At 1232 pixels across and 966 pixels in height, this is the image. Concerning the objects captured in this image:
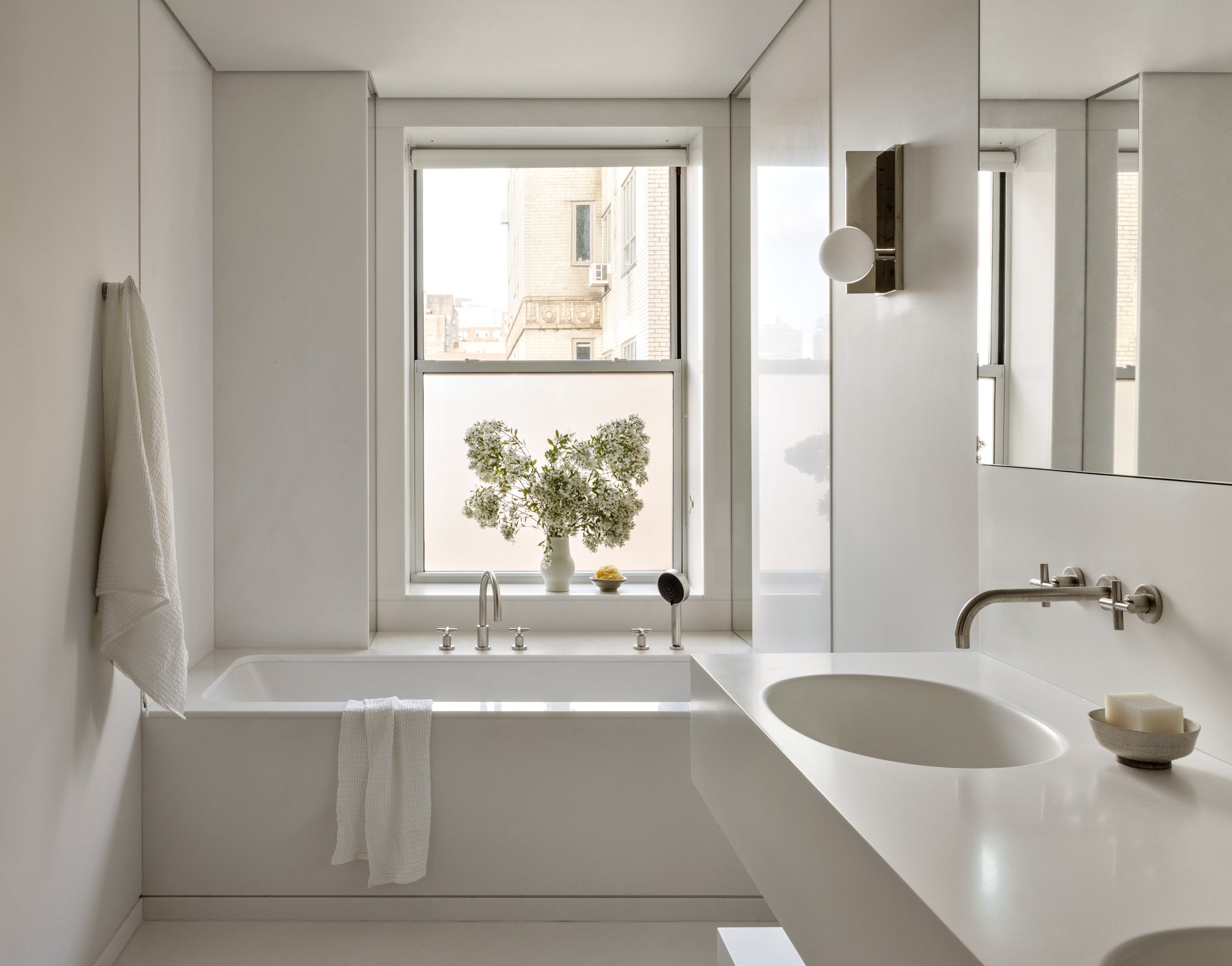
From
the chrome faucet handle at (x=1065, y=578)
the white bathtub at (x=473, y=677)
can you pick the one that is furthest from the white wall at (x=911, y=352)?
the white bathtub at (x=473, y=677)

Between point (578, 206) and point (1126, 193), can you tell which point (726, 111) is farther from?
point (1126, 193)

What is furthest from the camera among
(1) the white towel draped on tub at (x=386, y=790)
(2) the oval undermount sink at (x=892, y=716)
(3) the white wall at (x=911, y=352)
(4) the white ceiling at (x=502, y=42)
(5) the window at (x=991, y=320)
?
(4) the white ceiling at (x=502, y=42)

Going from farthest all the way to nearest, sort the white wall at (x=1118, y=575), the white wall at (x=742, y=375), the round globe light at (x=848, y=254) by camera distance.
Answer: the white wall at (x=742, y=375), the round globe light at (x=848, y=254), the white wall at (x=1118, y=575)

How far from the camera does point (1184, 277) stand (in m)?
1.19

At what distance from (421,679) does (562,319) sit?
157 cm

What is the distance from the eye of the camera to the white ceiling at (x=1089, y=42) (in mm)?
1163

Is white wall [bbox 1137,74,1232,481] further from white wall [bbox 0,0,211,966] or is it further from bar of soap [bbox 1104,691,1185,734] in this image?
white wall [bbox 0,0,211,966]

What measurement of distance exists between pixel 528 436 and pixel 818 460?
1.53 m

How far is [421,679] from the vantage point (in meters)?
3.23

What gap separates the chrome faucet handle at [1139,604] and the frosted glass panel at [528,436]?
255 cm

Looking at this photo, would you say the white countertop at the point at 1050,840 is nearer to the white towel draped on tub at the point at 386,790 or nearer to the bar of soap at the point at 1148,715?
the bar of soap at the point at 1148,715

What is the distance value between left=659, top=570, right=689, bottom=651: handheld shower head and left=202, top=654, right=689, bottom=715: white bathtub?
0.39ft

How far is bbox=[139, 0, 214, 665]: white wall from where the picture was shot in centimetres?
268

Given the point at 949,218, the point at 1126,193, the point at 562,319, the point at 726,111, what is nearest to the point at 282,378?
the point at 562,319
